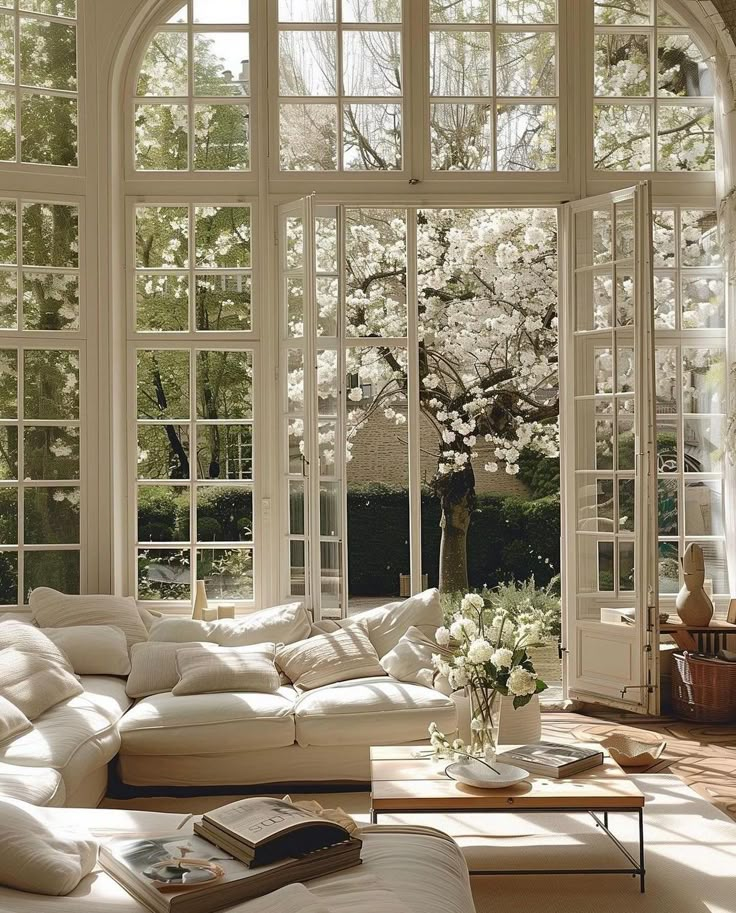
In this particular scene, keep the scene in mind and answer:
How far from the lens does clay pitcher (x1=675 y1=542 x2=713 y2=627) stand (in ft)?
20.4

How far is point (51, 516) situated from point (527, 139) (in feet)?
13.0

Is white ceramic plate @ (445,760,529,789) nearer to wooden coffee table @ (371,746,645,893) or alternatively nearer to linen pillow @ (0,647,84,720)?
wooden coffee table @ (371,746,645,893)

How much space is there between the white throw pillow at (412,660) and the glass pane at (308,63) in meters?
3.59

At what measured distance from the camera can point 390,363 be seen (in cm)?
1095

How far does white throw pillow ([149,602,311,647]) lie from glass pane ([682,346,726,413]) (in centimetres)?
301

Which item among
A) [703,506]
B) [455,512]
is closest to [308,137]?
[703,506]

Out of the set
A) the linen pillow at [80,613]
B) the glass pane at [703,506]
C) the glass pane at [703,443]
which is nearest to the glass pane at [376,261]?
the glass pane at [703,443]

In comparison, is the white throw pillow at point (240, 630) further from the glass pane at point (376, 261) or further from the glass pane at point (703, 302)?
the glass pane at point (376, 261)

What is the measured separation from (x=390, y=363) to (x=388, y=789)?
760cm

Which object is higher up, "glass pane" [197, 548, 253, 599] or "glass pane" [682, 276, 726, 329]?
"glass pane" [682, 276, 726, 329]

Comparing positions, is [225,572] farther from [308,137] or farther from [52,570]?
[308,137]

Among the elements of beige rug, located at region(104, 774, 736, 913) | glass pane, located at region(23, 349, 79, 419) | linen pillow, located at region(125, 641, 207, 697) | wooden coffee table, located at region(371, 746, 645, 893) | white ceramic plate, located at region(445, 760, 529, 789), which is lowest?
beige rug, located at region(104, 774, 736, 913)

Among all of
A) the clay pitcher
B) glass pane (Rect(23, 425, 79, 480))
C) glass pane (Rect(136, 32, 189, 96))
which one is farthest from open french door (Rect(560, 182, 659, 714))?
glass pane (Rect(23, 425, 79, 480))

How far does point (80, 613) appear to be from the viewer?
5691 mm
